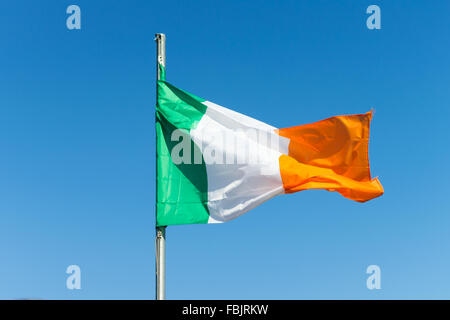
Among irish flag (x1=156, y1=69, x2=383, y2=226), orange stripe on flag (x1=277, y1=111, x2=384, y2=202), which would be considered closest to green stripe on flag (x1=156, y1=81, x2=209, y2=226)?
irish flag (x1=156, y1=69, x2=383, y2=226)

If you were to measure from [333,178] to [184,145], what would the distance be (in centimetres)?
438

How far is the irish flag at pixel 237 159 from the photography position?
74.1 feet

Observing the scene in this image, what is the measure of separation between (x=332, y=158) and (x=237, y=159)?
9.12 feet

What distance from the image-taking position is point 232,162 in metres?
23.0

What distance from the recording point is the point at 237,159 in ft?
75.7

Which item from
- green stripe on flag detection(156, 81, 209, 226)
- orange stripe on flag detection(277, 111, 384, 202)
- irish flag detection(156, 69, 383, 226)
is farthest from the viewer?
orange stripe on flag detection(277, 111, 384, 202)

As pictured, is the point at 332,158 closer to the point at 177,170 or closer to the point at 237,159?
the point at 237,159

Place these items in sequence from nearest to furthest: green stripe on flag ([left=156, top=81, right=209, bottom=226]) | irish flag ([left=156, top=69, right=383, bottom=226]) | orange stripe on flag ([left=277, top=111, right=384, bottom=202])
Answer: green stripe on flag ([left=156, top=81, right=209, bottom=226]) → irish flag ([left=156, top=69, right=383, bottom=226]) → orange stripe on flag ([left=277, top=111, right=384, bottom=202])

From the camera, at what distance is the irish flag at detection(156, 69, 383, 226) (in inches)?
890

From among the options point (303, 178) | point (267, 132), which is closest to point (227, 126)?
point (267, 132)

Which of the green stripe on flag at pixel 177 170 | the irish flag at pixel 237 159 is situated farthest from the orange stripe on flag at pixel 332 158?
the green stripe on flag at pixel 177 170

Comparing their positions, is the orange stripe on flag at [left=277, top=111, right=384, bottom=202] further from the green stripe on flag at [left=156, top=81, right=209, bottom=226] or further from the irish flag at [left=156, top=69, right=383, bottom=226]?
the green stripe on flag at [left=156, top=81, right=209, bottom=226]

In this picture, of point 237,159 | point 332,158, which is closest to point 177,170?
point 237,159
